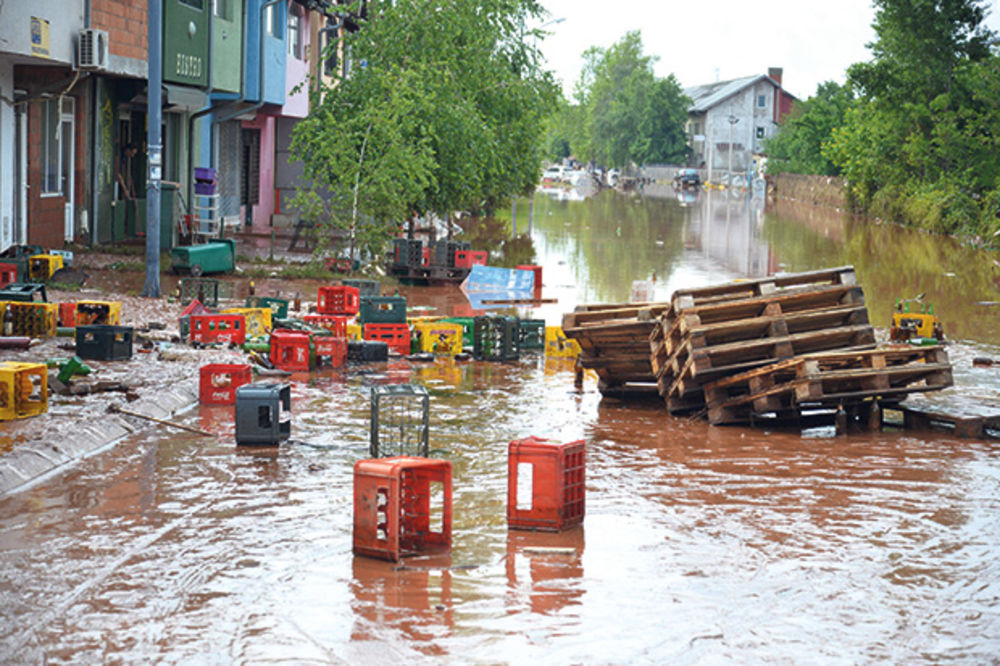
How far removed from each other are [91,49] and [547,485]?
50.3 feet

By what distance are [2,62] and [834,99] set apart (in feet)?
269

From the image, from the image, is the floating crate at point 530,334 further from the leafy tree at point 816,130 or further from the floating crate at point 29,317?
the leafy tree at point 816,130

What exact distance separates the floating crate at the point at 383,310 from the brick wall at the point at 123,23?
8175 mm

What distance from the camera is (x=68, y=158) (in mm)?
24812

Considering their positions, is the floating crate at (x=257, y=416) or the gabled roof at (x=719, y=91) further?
the gabled roof at (x=719, y=91)

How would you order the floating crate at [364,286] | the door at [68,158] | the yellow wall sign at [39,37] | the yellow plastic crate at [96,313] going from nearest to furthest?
the yellow plastic crate at [96,313]
the yellow wall sign at [39,37]
the floating crate at [364,286]
the door at [68,158]

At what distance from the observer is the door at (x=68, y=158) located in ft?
80.9

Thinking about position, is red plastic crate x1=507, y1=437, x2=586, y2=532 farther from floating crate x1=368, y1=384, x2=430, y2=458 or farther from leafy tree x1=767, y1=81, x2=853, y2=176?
leafy tree x1=767, y1=81, x2=853, y2=176

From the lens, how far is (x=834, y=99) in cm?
9519

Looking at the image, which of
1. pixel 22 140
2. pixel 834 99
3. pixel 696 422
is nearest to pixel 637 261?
pixel 22 140

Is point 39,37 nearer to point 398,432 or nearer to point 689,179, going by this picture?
point 398,432

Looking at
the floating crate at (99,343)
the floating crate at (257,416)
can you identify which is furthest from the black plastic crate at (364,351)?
the floating crate at (257,416)

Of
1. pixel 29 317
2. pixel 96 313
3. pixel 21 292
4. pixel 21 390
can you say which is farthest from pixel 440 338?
pixel 21 390

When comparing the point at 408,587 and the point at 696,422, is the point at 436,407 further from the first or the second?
the point at 408,587
